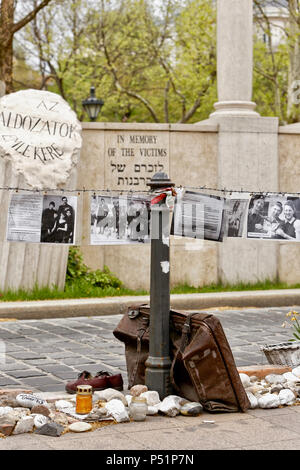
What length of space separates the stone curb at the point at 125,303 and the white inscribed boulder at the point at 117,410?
14.5ft

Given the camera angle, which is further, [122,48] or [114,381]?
[122,48]

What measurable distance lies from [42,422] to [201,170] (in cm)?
789

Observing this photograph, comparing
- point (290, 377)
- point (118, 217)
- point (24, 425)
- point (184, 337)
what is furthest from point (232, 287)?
point (24, 425)

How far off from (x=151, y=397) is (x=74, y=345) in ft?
8.27

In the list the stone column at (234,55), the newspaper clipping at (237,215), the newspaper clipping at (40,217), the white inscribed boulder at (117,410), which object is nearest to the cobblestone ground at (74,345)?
the white inscribed boulder at (117,410)

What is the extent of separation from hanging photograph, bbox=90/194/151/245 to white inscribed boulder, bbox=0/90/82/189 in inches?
56.3

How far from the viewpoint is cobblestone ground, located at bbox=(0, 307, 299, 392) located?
6.30 metres

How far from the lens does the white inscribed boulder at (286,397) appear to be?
Answer: 5430 millimetres

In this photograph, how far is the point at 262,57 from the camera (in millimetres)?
31953

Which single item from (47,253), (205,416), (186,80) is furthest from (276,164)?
(186,80)

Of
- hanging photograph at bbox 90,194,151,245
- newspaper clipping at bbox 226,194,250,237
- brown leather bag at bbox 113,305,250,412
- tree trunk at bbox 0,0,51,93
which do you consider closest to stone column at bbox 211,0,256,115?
hanging photograph at bbox 90,194,151,245

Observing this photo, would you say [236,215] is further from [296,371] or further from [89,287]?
[89,287]

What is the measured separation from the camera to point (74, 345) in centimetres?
767

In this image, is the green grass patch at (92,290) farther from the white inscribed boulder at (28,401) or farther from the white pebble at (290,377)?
the white inscribed boulder at (28,401)
